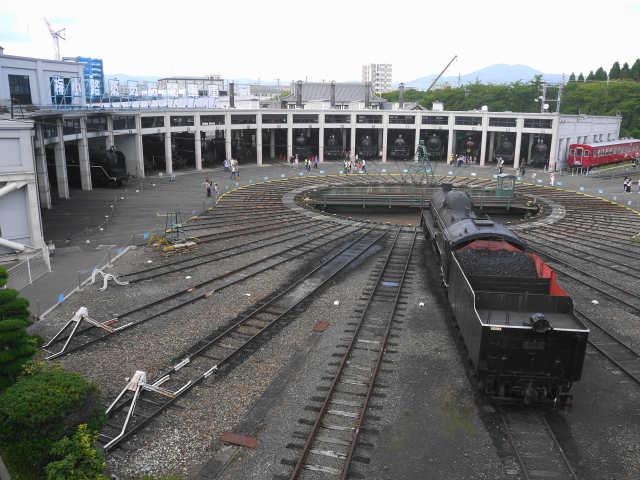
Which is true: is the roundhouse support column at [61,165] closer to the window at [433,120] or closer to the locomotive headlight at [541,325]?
the locomotive headlight at [541,325]

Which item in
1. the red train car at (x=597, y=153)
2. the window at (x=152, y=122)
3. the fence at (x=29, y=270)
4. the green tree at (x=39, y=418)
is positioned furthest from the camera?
the red train car at (x=597, y=153)

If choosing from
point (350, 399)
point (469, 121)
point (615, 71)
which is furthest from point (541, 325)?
point (615, 71)

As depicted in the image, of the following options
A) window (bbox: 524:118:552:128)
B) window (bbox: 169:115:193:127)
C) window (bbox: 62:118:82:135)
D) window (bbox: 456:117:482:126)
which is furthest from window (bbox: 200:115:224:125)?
window (bbox: 524:118:552:128)

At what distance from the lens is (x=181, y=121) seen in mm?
56625

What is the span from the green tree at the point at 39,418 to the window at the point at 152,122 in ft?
154

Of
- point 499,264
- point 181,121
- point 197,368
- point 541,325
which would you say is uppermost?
point 181,121

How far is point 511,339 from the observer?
1103 cm

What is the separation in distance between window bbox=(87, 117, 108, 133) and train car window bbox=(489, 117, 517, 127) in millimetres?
44843

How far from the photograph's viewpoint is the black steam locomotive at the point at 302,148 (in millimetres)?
65688

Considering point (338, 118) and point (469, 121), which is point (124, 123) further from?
point (469, 121)

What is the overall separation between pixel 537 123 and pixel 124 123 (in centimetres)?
4691

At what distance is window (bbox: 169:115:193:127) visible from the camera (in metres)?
55.9

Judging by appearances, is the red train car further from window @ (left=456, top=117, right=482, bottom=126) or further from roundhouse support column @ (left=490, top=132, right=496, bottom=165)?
window @ (left=456, top=117, right=482, bottom=126)

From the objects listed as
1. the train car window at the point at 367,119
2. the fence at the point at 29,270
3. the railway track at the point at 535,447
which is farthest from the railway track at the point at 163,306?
the train car window at the point at 367,119
